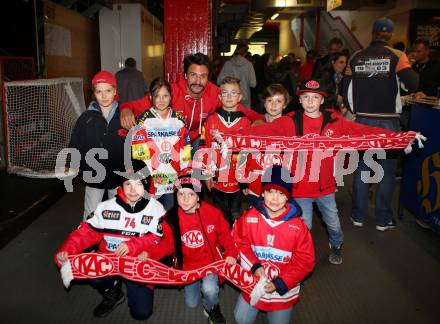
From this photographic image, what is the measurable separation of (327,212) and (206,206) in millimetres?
1235

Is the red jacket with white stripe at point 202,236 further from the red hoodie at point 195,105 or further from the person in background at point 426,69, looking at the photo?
the person in background at point 426,69

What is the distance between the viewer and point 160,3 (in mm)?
15031

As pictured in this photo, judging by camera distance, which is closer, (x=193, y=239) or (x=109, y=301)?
(x=193, y=239)

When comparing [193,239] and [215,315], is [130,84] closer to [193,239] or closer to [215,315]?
[193,239]

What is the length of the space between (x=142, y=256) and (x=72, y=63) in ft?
23.7

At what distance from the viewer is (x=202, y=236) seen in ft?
10.7

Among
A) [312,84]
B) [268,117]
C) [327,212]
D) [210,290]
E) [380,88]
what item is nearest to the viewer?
[210,290]

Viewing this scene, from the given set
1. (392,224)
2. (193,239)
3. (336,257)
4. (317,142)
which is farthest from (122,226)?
(392,224)

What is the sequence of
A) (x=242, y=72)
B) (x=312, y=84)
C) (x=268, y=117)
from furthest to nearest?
1. (x=242, y=72)
2. (x=268, y=117)
3. (x=312, y=84)

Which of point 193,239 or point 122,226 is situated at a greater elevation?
point 122,226

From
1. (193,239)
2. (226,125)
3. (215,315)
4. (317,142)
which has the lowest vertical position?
(215,315)

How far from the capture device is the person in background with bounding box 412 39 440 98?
6684 millimetres

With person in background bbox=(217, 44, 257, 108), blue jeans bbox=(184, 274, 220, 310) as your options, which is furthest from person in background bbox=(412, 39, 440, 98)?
blue jeans bbox=(184, 274, 220, 310)

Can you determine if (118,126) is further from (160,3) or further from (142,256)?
(160,3)
